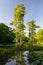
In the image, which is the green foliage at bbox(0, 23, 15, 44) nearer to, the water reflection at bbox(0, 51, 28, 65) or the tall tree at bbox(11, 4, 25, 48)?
the tall tree at bbox(11, 4, 25, 48)

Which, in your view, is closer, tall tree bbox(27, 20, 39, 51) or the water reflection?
the water reflection

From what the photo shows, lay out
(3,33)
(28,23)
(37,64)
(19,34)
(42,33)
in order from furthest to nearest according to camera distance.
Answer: (42,33), (3,33), (28,23), (19,34), (37,64)

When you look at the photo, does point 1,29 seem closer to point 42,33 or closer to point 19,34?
point 42,33

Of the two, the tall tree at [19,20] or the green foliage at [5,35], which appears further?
the green foliage at [5,35]

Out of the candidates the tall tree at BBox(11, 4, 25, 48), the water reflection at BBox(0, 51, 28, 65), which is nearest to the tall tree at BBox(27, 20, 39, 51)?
the tall tree at BBox(11, 4, 25, 48)

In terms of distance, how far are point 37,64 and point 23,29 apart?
94.0 feet

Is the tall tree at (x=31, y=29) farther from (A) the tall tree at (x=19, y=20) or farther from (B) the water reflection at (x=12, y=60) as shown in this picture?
(B) the water reflection at (x=12, y=60)

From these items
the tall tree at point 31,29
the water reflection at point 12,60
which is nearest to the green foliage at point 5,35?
the tall tree at point 31,29

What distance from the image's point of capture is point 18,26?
48.3 meters

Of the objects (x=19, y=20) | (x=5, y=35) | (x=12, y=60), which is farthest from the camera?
(x=5, y=35)

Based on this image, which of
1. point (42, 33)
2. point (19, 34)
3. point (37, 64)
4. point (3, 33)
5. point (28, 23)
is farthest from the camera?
point (42, 33)

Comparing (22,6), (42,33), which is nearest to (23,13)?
(22,6)

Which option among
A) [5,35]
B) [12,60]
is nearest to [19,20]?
[12,60]

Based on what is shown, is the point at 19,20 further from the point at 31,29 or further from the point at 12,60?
the point at 12,60
